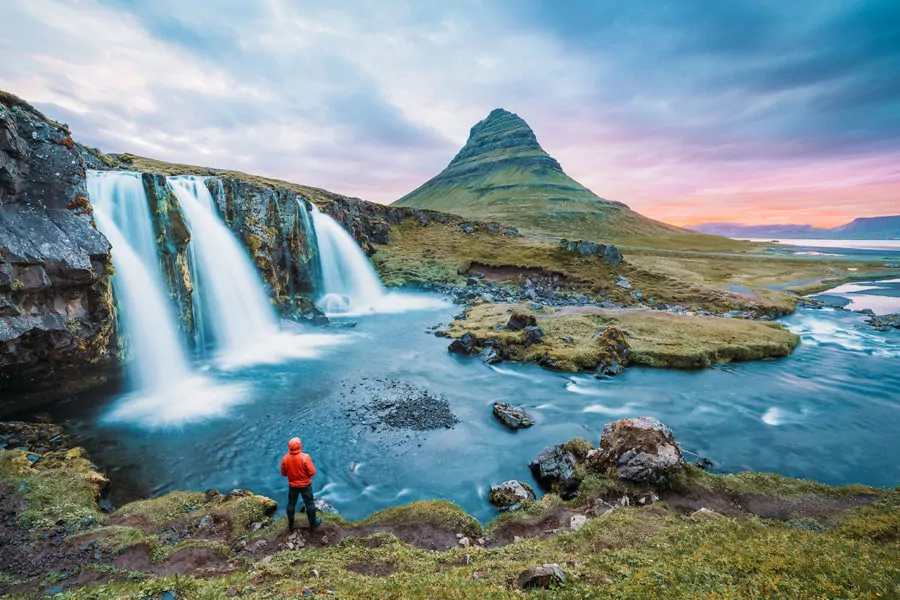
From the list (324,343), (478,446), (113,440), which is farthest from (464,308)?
(113,440)

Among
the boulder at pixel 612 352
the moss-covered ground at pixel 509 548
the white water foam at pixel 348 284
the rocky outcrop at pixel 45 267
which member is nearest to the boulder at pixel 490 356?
the boulder at pixel 612 352

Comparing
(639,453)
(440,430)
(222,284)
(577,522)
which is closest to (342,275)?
(222,284)

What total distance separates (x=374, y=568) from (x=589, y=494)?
27.5 feet

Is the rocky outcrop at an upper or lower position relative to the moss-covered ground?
upper

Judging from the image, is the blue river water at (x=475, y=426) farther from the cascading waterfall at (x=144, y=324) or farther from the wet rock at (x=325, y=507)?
the cascading waterfall at (x=144, y=324)

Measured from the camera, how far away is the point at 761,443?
20.7 meters

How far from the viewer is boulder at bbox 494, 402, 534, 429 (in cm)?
2244

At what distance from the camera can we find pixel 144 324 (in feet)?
91.0

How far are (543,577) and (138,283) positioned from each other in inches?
1264

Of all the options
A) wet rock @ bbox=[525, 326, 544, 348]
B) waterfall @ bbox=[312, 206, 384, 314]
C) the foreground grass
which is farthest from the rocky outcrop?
waterfall @ bbox=[312, 206, 384, 314]

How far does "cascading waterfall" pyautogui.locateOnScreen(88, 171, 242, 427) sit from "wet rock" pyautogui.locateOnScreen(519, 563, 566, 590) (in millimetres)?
20729

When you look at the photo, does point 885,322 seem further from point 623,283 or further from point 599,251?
point 599,251

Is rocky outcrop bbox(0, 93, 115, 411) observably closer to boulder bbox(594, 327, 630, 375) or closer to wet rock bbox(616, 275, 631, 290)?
boulder bbox(594, 327, 630, 375)

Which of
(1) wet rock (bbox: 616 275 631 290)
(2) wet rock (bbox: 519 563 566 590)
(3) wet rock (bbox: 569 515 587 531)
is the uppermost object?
(1) wet rock (bbox: 616 275 631 290)
